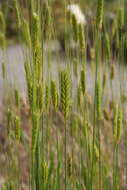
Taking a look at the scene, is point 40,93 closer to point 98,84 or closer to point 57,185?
point 98,84

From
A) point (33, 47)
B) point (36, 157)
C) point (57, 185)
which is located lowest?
point (57, 185)

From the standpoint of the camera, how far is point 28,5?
104 centimetres

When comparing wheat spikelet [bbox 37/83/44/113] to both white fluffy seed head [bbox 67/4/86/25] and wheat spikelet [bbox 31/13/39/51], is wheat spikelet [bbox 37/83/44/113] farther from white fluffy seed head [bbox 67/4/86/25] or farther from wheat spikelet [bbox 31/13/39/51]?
white fluffy seed head [bbox 67/4/86/25]

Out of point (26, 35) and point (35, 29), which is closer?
point (35, 29)

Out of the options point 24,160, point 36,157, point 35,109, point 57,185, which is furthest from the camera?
A: point 24,160

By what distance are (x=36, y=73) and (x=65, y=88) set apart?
6 centimetres

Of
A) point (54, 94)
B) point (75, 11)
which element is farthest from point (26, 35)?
point (75, 11)

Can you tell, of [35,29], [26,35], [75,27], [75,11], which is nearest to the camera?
[35,29]

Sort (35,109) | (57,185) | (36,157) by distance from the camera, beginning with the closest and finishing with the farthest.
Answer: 1. (35,109)
2. (36,157)
3. (57,185)

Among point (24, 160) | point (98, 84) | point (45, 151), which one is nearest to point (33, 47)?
point (98, 84)

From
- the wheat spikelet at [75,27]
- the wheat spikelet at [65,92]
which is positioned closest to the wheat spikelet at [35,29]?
the wheat spikelet at [65,92]

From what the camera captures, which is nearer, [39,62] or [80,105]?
[39,62]

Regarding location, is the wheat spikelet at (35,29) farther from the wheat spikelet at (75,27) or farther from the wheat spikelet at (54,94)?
the wheat spikelet at (75,27)

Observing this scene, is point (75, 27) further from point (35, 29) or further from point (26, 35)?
point (35, 29)
